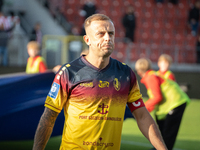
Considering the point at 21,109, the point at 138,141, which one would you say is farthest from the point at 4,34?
the point at 21,109

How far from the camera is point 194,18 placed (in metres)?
15.3

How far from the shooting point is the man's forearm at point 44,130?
2338 millimetres

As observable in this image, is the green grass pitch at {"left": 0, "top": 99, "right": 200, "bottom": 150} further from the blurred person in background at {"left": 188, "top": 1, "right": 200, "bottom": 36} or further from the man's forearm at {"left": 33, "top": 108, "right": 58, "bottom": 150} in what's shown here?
the blurred person in background at {"left": 188, "top": 1, "right": 200, "bottom": 36}

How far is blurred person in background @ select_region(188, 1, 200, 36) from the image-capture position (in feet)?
49.4

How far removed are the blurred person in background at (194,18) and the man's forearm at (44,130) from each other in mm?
13825

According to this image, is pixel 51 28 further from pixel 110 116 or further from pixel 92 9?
pixel 110 116

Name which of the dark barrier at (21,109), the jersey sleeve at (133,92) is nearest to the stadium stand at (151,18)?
the dark barrier at (21,109)

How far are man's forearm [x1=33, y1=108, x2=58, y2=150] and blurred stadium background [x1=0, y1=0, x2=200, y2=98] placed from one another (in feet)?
33.4

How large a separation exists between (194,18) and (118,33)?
3.71 meters

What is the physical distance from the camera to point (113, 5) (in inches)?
693

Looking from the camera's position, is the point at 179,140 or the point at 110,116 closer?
the point at 110,116

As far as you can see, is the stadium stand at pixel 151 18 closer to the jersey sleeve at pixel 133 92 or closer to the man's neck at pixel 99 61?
the jersey sleeve at pixel 133 92

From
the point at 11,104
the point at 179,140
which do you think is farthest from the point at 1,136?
the point at 179,140

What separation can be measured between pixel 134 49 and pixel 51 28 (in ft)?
15.9
